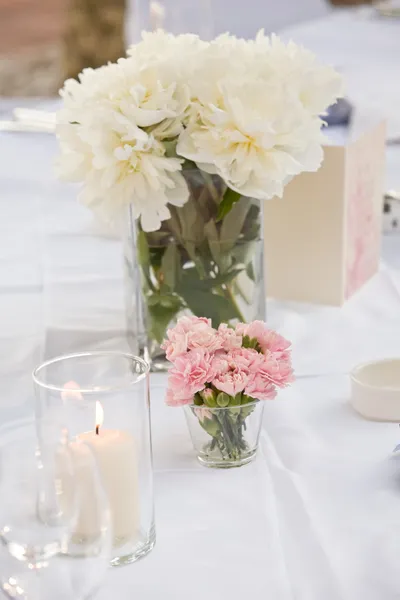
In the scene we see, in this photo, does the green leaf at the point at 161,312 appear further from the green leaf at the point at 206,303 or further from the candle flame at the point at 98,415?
the candle flame at the point at 98,415

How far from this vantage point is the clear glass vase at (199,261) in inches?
36.3

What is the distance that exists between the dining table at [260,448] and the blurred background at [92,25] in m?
0.90

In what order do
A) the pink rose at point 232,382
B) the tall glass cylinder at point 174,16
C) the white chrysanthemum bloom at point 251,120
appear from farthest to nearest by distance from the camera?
1. the tall glass cylinder at point 174,16
2. the white chrysanthemum bloom at point 251,120
3. the pink rose at point 232,382

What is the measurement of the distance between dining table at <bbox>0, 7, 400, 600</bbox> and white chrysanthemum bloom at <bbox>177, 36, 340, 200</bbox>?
0.57 ft

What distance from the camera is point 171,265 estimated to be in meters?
0.93

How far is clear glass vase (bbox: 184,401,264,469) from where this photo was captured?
73 centimetres

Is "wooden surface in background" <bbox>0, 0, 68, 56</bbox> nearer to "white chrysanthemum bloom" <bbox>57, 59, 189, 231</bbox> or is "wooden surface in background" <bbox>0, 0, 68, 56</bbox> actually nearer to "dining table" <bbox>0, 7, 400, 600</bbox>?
"dining table" <bbox>0, 7, 400, 600</bbox>

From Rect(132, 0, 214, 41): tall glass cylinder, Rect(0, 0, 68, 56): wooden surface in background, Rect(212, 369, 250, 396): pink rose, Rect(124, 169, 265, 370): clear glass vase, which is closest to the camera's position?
Rect(212, 369, 250, 396): pink rose

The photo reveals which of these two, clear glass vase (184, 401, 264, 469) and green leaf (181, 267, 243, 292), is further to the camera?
green leaf (181, 267, 243, 292)

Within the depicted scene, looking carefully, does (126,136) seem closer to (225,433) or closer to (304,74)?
(304,74)

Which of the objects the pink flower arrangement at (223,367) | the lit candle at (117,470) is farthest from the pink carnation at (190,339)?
the lit candle at (117,470)

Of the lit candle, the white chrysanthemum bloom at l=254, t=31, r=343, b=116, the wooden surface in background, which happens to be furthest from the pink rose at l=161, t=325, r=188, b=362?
the wooden surface in background

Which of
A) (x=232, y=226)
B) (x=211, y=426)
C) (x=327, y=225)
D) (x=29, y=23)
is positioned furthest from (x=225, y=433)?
(x=29, y=23)

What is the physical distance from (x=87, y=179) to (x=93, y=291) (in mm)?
321
